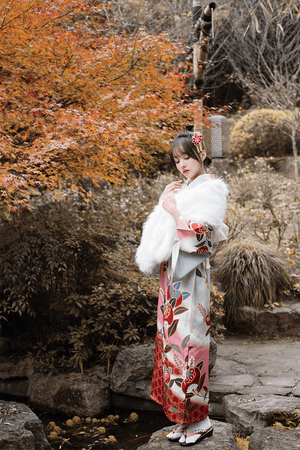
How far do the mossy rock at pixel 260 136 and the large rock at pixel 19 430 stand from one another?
10.6m

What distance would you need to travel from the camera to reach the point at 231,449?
8.59 ft

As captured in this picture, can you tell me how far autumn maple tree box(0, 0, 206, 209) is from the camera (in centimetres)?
404

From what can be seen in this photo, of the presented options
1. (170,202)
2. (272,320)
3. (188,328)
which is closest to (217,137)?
(272,320)

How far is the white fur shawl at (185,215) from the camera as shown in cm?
249

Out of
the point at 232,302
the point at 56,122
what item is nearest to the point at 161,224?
the point at 56,122

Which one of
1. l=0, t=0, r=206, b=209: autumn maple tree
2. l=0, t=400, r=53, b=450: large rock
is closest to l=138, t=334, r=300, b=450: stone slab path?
l=0, t=400, r=53, b=450: large rock

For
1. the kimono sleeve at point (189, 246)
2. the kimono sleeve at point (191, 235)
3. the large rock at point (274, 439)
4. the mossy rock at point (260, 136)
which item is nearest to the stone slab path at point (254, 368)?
the large rock at point (274, 439)

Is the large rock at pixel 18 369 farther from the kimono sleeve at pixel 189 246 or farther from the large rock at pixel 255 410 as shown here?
the kimono sleeve at pixel 189 246

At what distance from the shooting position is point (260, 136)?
12750 millimetres

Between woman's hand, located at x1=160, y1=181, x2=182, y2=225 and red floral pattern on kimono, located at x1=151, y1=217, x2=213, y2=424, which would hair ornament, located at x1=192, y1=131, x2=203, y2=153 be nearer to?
woman's hand, located at x1=160, y1=181, x2=182, y2=225

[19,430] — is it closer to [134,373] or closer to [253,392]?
[134,373]

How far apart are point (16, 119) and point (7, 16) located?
1.02 m

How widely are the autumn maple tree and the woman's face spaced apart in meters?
1.44

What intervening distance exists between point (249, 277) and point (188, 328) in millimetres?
3996
